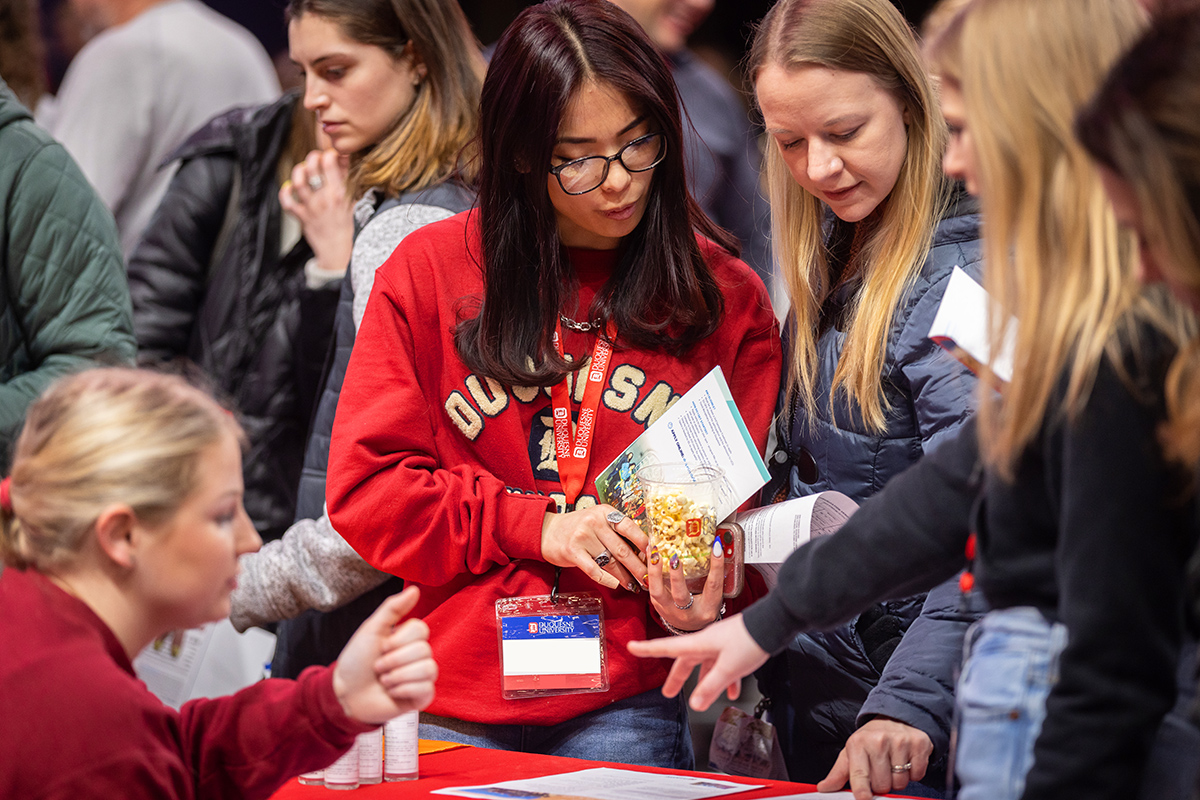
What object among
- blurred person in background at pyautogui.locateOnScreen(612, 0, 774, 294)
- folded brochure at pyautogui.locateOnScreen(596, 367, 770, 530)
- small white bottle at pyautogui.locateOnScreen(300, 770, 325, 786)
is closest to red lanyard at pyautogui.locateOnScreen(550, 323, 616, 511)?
folded brochure at pyautogui.locateOnScreen(596, 367, 770, 530)

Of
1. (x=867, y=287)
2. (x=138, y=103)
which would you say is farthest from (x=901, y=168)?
(x=138, y=103)

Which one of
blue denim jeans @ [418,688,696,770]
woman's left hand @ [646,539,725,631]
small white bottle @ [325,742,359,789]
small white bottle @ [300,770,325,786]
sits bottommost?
blue denim jeans @ [418,688,696,770]

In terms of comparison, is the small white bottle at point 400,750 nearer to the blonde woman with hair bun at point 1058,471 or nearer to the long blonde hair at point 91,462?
the long blonde hair at point 91,462

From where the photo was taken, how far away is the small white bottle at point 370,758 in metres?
1.74

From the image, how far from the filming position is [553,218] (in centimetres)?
210

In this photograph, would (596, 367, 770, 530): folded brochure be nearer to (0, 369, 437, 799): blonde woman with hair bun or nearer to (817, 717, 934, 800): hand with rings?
(817, 717, 934, 800): hand with rings

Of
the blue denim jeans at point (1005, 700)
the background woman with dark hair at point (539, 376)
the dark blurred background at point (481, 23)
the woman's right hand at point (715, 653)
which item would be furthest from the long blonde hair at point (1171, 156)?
the dark blurred background at point (481, 23)

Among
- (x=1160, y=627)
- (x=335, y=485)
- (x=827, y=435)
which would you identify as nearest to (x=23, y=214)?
(x=335, y=485)

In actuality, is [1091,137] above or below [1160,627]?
above

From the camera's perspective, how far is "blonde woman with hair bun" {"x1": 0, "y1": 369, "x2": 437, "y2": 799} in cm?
138

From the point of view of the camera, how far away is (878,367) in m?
1.93

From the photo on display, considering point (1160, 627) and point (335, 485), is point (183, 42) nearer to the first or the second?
point (335, 485)

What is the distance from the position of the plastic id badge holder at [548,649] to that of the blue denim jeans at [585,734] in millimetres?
71

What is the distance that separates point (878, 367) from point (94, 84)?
2932 mm
